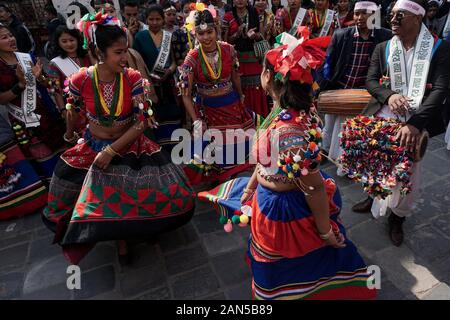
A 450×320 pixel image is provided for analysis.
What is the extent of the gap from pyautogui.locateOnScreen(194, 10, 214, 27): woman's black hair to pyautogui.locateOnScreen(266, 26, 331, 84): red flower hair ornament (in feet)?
5.87

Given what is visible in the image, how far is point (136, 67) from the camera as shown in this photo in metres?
4.28

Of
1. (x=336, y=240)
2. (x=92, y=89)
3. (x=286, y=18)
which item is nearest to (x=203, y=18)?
(x=92, y=89)

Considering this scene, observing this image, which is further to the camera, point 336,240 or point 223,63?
point 223,63

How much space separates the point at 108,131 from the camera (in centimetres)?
290

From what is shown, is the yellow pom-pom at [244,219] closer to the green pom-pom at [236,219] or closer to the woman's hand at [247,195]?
the green pom-pom at [236,219]

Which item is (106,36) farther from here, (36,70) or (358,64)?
(358,64)

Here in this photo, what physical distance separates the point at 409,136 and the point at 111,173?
246cm

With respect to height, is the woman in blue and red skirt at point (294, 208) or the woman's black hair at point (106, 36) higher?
the woman's black hair at point (106, 36)

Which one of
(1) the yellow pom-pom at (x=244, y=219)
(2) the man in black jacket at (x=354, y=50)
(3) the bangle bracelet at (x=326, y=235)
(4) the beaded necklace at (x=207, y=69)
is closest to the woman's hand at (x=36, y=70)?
(4) the beaded necklace at (x=207, y=69)

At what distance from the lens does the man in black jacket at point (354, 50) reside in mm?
3908

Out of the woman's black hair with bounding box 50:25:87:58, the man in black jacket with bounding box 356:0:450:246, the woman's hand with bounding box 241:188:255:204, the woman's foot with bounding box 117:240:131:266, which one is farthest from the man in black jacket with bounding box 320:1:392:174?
the woman's black hair with bounding box 50:25:87:58

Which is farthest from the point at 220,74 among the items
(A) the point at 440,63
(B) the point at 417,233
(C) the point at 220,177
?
(B) the point at 417,233

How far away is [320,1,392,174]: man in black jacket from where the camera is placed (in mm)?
3908
